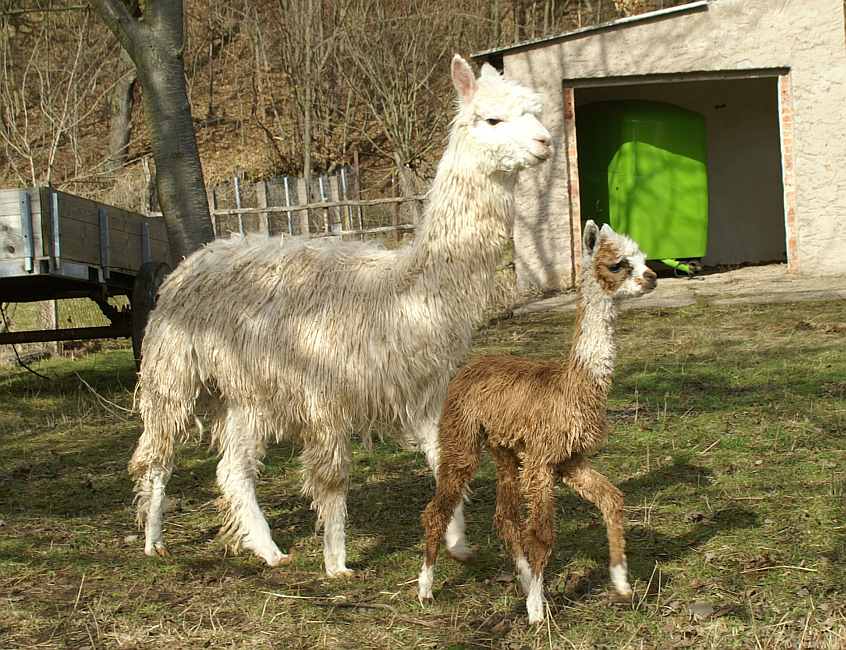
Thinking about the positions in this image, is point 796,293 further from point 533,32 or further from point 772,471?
point 533,32

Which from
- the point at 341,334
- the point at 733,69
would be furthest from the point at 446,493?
the point at 733,69

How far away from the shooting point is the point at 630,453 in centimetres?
611

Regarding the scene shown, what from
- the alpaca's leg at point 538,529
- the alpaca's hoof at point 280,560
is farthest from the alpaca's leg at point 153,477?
the alpaca's leg at point 538,529

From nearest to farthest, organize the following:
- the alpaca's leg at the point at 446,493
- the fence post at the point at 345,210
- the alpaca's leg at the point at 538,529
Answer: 1. the alpaca's leg at the point at 538,529
2. the alpaca's leg at the point at 446,493
3. the fence post at the point at 345,210

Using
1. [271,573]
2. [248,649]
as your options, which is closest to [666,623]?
[248,649]

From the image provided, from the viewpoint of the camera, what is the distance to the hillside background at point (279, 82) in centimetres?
2356

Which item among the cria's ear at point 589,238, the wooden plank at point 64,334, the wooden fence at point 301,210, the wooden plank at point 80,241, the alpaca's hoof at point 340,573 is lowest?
the alpaca's hoof at point 340,573

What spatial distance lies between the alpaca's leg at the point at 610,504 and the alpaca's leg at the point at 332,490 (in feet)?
3.49

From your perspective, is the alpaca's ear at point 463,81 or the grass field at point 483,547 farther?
the alpaca's ear at point 463,81

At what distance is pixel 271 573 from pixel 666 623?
1842 millimetres

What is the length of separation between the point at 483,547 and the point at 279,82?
2723 centimetres

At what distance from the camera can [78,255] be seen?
7.93m

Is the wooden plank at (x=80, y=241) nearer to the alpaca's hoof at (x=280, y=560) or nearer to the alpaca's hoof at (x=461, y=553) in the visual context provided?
the alpaca's hoof at (x=280, y=560)

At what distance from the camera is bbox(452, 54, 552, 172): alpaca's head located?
4414 millimetres
